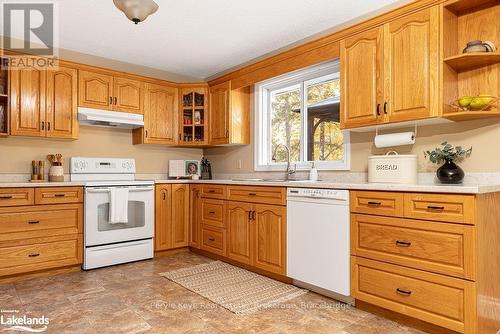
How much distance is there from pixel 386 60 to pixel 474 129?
32.2 inches

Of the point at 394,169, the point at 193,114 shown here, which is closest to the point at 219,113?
the point at 193,114

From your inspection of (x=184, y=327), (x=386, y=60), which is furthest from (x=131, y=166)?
(x=386, y=60)

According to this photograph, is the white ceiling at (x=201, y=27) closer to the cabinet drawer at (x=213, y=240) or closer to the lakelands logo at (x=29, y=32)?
the lakelands logo at (x=29, y=32)

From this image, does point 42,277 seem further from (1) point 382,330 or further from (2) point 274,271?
(1) point 382,330

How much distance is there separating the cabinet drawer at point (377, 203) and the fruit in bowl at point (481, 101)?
0.79 m

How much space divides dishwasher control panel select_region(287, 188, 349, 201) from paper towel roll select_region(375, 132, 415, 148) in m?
0.58

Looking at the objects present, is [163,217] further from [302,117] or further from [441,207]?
[441,207]

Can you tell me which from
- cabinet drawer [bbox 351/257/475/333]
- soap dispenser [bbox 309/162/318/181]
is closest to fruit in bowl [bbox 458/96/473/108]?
cabinet drawer [bbox 351/257/475/333]

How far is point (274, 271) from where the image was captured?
10.4 feet

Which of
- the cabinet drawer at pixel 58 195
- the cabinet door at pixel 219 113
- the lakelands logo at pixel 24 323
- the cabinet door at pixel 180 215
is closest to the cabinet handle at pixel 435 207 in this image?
the lakelands logo at pixel 24 323

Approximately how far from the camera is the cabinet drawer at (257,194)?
3140 millimetres

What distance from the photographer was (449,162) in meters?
2.42

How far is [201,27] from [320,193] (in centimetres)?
198

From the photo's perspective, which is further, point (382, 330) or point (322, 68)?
point (322, 68)
